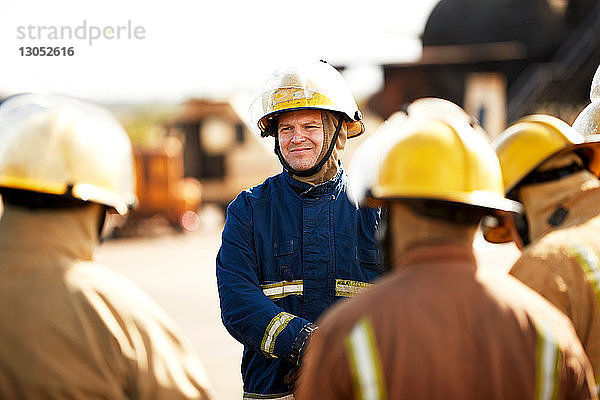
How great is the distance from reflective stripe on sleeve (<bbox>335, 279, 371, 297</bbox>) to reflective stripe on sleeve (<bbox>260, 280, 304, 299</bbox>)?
0.49 ft

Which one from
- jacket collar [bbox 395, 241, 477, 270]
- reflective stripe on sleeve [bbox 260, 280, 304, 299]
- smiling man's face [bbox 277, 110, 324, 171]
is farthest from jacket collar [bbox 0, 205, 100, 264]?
smiling man's face [bbox 277, 110, 324, 171]

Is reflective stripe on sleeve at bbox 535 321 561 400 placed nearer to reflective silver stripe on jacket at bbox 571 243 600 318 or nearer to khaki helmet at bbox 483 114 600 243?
reflective silver stripe on jacket at bbox 571 243 600 318

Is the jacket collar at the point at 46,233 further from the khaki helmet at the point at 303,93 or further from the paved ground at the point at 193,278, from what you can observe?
the paved ground at the point at 193,278

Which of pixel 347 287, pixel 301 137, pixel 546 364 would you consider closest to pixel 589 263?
pixel 546 364

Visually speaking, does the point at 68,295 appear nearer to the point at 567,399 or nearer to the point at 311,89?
the point at 567,399

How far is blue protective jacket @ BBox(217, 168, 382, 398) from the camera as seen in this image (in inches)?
126

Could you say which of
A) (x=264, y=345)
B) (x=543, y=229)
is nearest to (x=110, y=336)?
(x=264, y=345)

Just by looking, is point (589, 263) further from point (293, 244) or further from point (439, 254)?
point (293, 244)

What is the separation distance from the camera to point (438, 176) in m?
2.04

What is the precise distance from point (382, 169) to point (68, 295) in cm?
88

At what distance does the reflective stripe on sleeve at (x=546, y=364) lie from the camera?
6.33ft

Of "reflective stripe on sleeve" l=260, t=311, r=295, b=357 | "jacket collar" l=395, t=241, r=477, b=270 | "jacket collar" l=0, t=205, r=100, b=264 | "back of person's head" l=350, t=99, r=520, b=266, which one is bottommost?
"reflective stripe on sleeve" l=260, t=311, r=295, b=357

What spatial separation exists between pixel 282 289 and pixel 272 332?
0.26 m

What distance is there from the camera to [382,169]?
2102 millimetres
